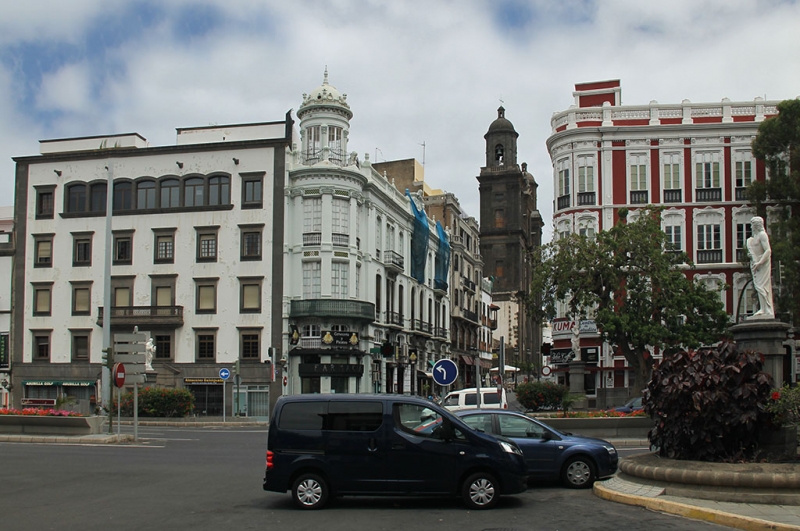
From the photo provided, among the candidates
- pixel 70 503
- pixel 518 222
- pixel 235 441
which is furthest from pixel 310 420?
pixel 518 222

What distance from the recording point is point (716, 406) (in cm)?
1422

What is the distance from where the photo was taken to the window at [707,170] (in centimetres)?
5450

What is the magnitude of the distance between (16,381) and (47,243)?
8.93 metres

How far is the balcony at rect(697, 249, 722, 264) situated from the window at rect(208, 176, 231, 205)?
29.2 m

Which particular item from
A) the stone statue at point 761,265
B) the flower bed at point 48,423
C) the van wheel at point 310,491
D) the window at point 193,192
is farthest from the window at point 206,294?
the van wheel at point 310,491

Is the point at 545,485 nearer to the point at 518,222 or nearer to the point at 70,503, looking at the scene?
the point at 70,503

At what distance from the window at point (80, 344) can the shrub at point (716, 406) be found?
154ft

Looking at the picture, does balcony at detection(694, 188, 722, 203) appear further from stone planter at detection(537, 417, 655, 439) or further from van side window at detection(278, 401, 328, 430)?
van side window at detection(278, 401, 328, 430)

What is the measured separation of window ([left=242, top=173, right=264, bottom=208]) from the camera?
53812 mm

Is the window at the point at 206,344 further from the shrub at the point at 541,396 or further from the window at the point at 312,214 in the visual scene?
the shrub at the point at 541,396

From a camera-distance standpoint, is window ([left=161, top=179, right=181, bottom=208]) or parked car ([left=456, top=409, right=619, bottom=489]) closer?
parked car ([left=456, top=409, right=619, bottom=489])

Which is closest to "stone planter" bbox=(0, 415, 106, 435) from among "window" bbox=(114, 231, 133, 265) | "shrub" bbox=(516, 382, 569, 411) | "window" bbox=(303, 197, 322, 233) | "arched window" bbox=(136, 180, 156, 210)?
"shrub" bbox=(516, 382, 569, 411)

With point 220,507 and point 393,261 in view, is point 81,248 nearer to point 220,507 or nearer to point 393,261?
point 393,261

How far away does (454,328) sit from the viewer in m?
80.8
